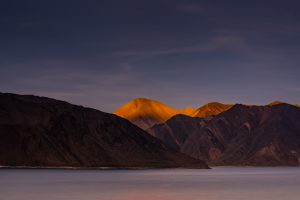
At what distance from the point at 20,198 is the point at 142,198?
47.5 ft

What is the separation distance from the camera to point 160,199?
6862cm

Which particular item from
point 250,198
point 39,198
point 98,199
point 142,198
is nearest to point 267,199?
point 250,198

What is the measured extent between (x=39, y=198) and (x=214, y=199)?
21.0 m

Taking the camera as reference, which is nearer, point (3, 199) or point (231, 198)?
point (3, 199)

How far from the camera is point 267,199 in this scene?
231ft

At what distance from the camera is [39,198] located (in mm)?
70125

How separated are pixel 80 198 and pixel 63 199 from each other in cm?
230

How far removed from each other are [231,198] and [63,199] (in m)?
20.4

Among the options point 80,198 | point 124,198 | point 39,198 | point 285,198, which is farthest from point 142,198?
point 285,198

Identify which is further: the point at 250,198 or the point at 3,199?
the point at 250,198

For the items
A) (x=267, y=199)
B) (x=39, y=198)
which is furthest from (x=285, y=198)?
(x=39, y=198)

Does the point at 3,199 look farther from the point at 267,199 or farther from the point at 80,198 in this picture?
the point at 267,199

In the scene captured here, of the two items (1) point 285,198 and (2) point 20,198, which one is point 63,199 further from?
(1) point 285,198

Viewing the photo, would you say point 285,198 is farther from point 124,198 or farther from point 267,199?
point 124,198
